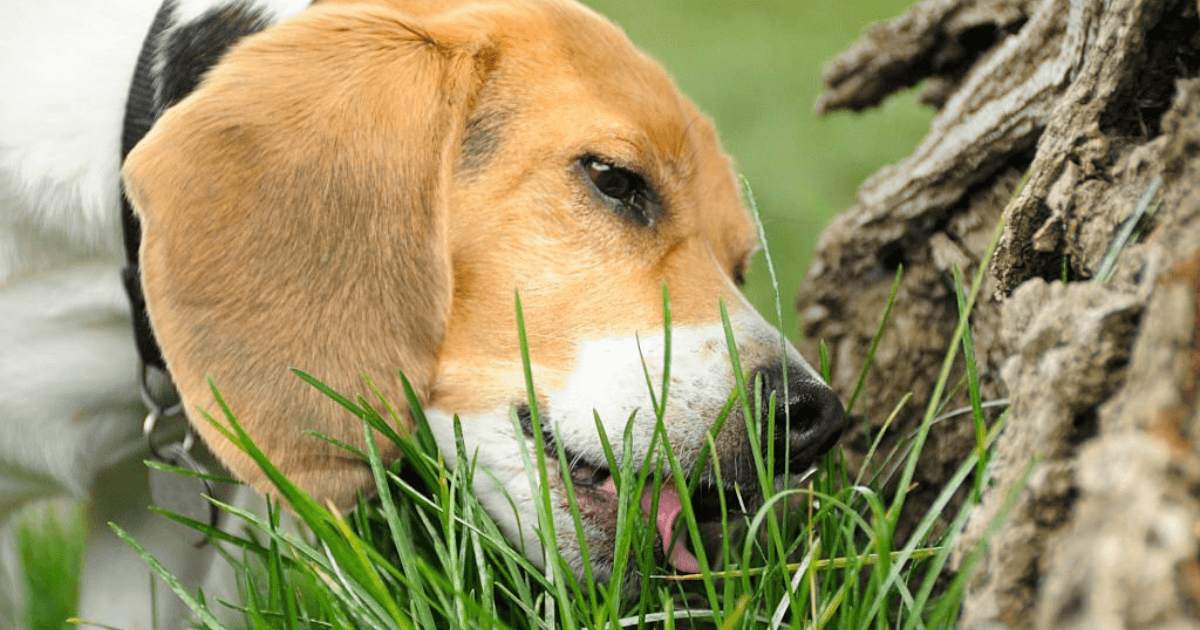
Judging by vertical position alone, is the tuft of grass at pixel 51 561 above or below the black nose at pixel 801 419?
below

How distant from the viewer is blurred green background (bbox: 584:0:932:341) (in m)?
4.80

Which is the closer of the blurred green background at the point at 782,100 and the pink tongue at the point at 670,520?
the pink tongue at the point at 670,520

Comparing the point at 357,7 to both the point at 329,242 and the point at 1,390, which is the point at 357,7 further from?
the point at 1,390

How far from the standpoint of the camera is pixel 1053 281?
5.11 ft

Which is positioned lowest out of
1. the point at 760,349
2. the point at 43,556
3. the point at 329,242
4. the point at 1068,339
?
the point at 43,556

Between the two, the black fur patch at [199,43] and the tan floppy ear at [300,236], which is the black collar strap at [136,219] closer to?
the black fur patch at [199,43]

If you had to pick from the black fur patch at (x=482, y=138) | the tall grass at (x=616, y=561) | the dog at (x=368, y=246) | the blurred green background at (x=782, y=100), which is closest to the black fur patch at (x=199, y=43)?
the dog at (x=368, y=246)

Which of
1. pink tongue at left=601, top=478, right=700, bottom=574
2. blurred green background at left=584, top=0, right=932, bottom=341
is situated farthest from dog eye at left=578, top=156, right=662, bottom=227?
blurred green background at left=584, top=0, right=932, bottom=341

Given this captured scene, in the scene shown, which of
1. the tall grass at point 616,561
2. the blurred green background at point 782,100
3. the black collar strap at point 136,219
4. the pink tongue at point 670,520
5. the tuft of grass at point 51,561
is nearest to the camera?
the tall grass at point 616,561

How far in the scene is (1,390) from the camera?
2.20 meters

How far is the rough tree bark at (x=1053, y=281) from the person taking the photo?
2.73 ft

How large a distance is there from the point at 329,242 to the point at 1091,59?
1.36 metres

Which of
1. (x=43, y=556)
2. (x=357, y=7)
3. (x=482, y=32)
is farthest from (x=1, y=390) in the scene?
(x=482, y=32)

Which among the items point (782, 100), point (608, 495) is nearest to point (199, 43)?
point (608, 495)
